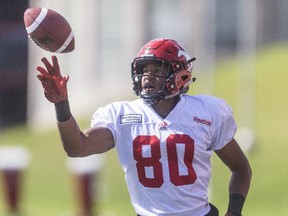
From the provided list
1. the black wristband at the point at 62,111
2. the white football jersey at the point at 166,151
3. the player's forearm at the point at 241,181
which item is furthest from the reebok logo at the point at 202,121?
the black wristband at the point at 62,111

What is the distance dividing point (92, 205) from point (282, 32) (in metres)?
4.64

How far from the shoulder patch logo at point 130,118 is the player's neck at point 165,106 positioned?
0.12 metres

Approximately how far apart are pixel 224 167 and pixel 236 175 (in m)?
6.53

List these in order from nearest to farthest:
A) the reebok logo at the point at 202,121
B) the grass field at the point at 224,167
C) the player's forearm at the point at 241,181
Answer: the reebok logo at the point at 202,121, the player's forearm at the point at 241,181, the grass field at the point at 224,167

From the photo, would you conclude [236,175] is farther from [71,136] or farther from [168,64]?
[71,136]

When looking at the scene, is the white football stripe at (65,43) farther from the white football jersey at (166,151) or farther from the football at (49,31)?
the white football jersey at (166,151)

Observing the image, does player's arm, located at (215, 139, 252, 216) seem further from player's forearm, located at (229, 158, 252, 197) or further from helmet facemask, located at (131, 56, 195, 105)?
helmet facemask, located at (131, 56, 195, 105)

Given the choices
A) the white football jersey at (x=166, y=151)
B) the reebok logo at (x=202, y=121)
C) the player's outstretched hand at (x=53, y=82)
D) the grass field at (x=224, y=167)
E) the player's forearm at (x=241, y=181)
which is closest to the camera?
the player's outstretched hand at (x=53, y=82)

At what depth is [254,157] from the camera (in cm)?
1291

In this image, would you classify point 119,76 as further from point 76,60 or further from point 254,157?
point 254,157

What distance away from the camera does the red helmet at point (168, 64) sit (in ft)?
18.8

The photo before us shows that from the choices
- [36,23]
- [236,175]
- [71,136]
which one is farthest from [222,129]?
[36,23]

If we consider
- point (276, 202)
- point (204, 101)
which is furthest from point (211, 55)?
point (204, 101)

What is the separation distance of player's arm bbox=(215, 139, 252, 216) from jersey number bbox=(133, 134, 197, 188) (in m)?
0.26
